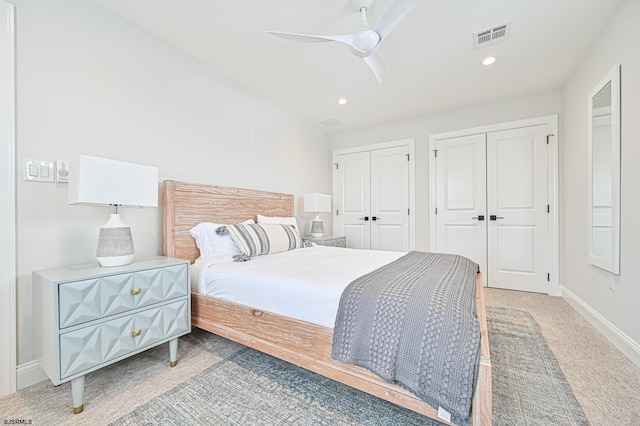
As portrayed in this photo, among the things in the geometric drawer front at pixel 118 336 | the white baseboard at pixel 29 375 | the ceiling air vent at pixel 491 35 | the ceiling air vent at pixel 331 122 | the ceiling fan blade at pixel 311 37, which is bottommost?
the white baseboard at pixel 29 375

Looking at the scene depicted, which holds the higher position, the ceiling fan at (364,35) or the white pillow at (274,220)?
Result: the ceiling fan at (364,35)

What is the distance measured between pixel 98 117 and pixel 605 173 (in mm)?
4057

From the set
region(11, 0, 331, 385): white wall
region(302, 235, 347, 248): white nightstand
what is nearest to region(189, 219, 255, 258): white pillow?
region(11, 0, 331, 385): white wall

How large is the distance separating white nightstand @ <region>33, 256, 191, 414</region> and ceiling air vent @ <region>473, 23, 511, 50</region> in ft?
9.88

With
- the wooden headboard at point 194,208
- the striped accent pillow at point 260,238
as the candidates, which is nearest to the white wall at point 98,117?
the wooden headboard at point 194,208

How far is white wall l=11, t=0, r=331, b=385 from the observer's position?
1589 millimetres

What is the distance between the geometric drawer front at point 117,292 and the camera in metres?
1.30

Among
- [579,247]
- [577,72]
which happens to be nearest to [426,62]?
[577,72]

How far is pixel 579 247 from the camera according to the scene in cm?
274

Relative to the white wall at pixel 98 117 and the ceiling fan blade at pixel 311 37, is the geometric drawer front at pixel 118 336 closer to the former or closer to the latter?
the white wall at pixel 98 117

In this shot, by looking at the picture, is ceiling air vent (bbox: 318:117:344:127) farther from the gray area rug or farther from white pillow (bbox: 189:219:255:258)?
the gray area rug

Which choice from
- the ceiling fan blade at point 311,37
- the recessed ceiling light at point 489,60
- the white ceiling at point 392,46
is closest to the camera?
the ceiling fan blade at point 311,37

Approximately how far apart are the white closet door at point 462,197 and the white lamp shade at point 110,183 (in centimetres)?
365

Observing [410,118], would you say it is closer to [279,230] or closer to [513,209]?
[513,209]
